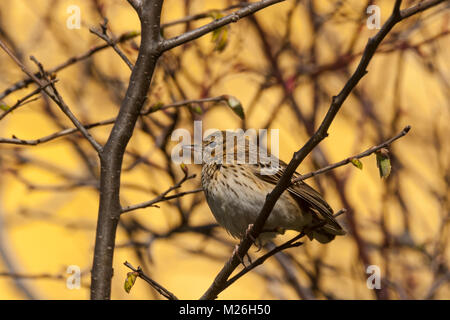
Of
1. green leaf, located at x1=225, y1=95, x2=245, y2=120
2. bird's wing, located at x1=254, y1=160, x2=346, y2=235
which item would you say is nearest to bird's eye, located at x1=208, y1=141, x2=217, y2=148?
bird's wing, located at x1=254, y1=160, x2=346, y2=235

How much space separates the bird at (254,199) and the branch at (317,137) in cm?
73

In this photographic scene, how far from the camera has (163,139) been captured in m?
4.31

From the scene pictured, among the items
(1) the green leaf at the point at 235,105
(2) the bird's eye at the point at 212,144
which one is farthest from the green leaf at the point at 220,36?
(2) the bird's eye at the point at 212,144

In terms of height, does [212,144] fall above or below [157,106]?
above

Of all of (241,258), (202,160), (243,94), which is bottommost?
(241,258)

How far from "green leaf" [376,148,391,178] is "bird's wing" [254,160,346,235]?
991 millimetres

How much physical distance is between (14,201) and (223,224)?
4.18 m

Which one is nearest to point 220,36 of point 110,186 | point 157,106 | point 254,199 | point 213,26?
point 157,106

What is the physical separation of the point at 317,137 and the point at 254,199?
1.45 meters

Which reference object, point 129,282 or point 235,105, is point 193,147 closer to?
point 235,105

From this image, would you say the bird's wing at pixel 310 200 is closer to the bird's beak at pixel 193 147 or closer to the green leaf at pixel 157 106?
the bird's beak at pixel 193 147

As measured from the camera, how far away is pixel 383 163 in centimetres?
252
